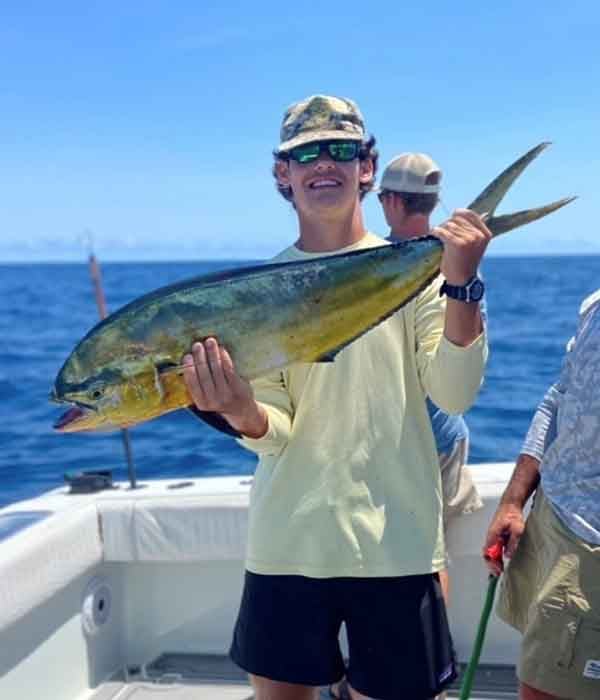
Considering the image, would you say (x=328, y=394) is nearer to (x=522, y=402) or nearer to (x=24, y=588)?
(x=24, y=588)

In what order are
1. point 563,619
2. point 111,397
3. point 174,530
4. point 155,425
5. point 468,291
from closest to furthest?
1. point 111,397
2. point 468,291
3. point 563,619
4. point 174,530
5. point 155,425

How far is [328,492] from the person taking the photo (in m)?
2.00

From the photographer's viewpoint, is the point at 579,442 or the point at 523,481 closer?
the point at 579,442

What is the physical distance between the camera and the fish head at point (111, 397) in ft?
5.43

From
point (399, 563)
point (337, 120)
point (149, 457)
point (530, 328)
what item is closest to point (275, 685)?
point (399, 563)

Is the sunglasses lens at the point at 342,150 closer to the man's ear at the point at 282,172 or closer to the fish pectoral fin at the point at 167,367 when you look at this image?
the man's ear at the point at 282,172

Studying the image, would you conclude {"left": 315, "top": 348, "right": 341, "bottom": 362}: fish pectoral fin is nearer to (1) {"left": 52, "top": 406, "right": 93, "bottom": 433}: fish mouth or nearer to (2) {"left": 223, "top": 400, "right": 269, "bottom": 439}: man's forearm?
(2) {"left": 223, "top": 400, "right": 269, "bottom": 439}: man's forearm

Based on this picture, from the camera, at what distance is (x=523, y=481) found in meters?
2.29

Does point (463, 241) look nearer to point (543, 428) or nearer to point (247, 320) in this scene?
point (247, 320)

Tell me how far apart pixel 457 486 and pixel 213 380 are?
5.41 feet

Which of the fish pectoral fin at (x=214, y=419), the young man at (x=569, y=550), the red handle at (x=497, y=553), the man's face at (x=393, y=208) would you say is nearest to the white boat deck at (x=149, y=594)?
the red handle at (x=497, y=553)

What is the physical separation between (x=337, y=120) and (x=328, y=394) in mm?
625

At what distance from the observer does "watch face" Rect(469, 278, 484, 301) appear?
1.79 meters

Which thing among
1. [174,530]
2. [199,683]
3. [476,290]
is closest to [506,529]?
[476,290]
